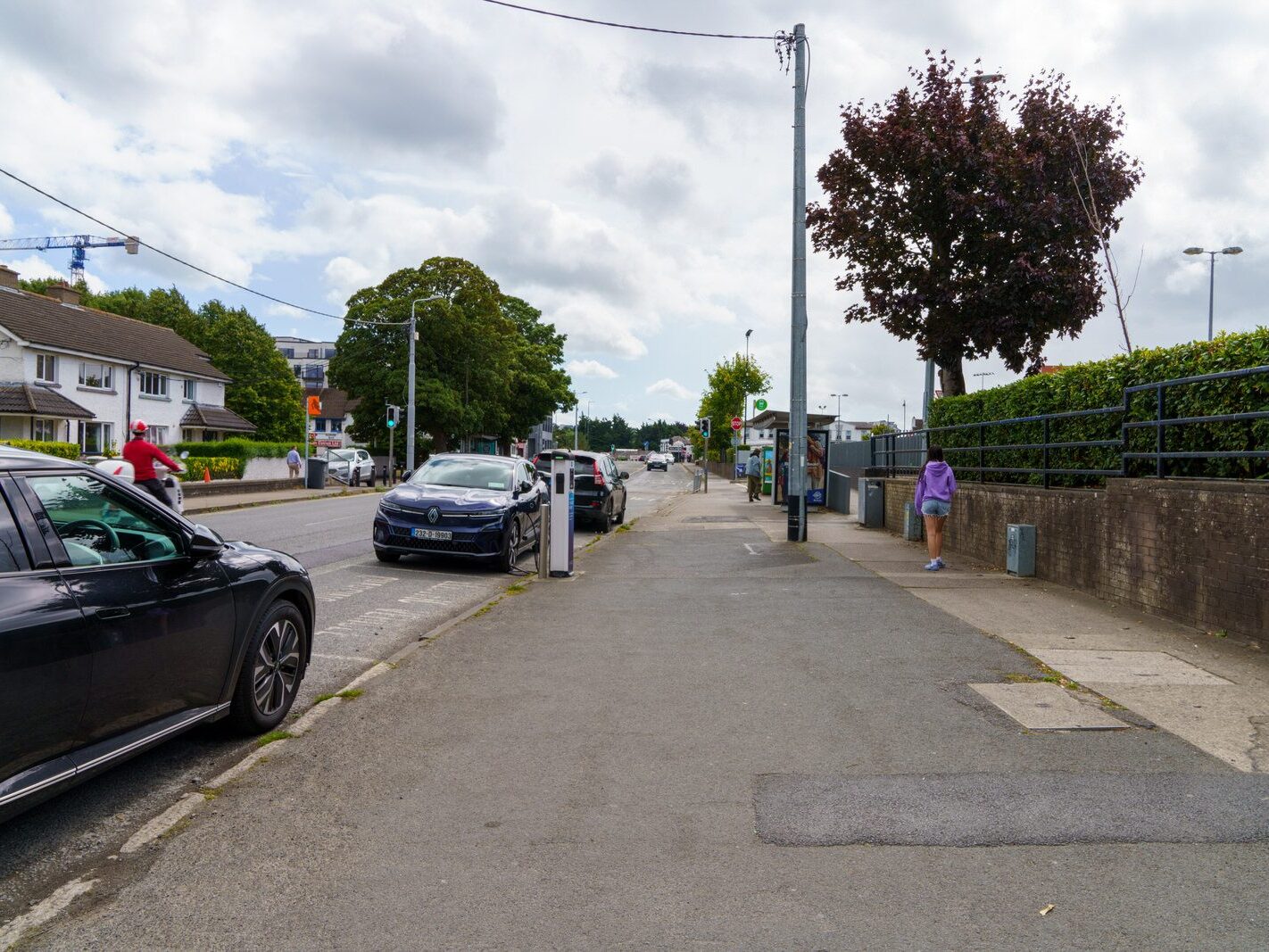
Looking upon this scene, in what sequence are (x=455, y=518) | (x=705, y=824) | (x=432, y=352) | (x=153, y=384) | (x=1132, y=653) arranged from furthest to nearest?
(x=432, y=352) → (x=153, y=384) → (x=455, y=518) → (x=1132, y=653) → (x=705, y=824)

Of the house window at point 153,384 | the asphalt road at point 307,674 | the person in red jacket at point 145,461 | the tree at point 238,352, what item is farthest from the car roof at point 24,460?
the tree at point 238,352

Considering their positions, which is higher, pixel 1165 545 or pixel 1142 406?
pixel 1142 406

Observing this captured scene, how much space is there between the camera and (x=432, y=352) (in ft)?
188

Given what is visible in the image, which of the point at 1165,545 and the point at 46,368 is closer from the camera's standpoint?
the point at 1165,545

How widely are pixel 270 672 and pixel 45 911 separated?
2.06 metres

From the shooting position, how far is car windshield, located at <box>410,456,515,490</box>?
13.5m

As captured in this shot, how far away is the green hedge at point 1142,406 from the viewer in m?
7.97

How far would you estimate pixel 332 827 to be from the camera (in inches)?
156

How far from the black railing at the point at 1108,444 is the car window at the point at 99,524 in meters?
7.67

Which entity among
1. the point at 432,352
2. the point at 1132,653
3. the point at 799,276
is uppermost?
the point at 432,352

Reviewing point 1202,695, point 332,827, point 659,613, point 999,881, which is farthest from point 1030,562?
point 332,827

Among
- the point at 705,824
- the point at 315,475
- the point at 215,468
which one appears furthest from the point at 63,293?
the point at 705,824

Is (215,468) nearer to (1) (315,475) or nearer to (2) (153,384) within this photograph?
(1) (315,475)

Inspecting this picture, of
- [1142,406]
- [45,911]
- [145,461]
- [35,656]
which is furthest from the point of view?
[145,461]
